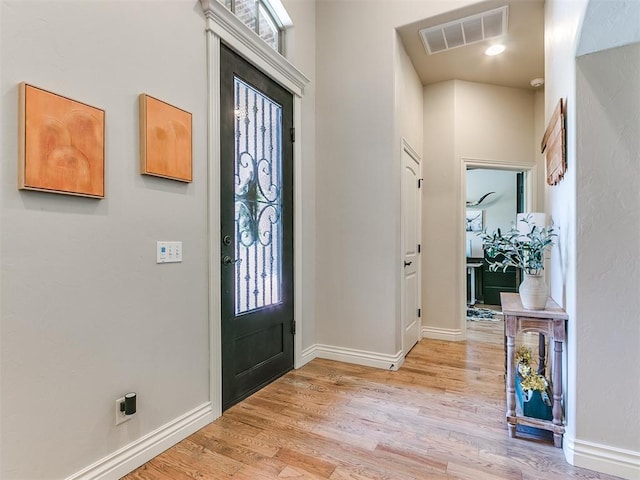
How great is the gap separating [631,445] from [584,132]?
1.51m

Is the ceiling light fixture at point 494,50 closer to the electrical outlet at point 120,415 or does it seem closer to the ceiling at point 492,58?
the ceiling at point 492,58

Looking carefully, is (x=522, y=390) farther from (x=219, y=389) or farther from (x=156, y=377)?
(x=156, y=377)

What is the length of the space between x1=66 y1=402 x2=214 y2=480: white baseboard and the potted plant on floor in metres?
2.04

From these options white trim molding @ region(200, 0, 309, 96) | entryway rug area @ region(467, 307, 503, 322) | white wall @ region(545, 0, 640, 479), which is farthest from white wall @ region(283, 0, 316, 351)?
entryway rug area @ region(467, 307, 503, 322)

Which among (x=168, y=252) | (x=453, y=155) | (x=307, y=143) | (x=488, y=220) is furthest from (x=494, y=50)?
(x=488, y=220)

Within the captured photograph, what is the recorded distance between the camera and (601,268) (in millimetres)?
1698

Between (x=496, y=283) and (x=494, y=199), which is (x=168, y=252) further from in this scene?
(x=494, y=199)

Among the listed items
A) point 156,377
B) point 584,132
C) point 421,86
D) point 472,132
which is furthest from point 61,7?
point 472,132

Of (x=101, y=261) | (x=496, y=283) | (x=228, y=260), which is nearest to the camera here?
(x=101, y=261)

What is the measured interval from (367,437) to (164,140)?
201 centimetres

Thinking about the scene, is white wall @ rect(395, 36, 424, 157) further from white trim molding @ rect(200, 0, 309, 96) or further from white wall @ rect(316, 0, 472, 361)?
white trim molding @ rect(200, 0, 309, 96)

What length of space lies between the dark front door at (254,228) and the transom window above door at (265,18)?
471 mm

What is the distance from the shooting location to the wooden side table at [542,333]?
1900 mm

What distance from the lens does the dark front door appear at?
2336mm
